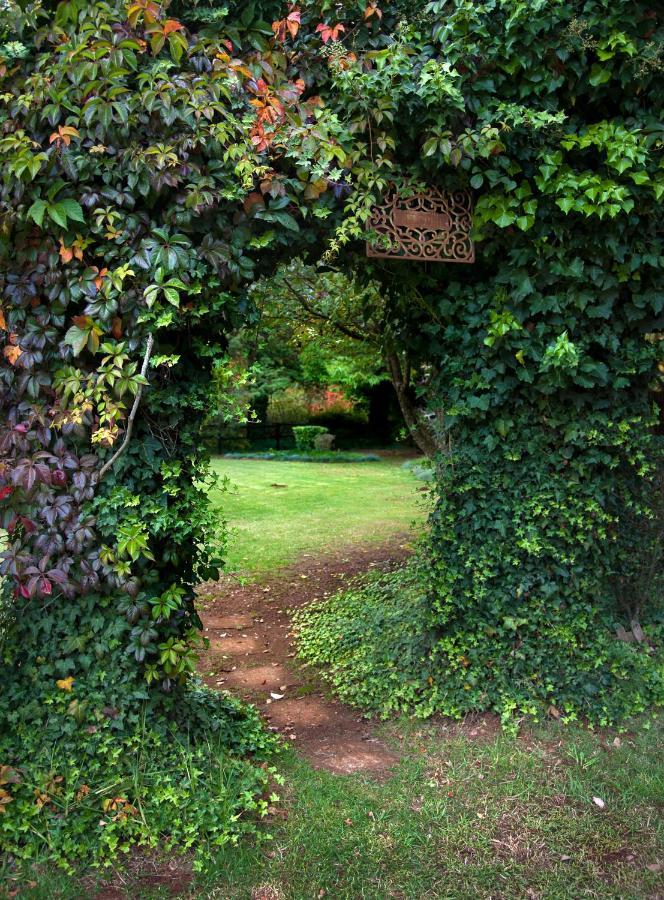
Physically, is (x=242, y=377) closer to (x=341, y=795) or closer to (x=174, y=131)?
(x=174, y=131)

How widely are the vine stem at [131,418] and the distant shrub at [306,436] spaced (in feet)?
61.2

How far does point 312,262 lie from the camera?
12.1 ft

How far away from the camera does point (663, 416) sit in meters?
4.99

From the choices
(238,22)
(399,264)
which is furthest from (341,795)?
(238,22)

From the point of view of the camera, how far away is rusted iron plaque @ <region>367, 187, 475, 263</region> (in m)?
3.40

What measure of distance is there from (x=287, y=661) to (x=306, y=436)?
16948mm

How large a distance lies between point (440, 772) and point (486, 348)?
2261 millimetres

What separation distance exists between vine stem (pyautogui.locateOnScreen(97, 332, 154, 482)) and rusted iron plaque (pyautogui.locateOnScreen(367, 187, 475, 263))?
1.24m

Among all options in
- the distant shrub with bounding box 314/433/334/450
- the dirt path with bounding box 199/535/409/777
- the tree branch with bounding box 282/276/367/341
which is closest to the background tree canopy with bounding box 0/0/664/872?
the dirt path with bounding box 199/535/409/777

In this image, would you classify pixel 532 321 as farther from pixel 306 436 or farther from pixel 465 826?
pixel 306 436

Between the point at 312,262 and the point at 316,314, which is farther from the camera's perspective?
the point at 316,314

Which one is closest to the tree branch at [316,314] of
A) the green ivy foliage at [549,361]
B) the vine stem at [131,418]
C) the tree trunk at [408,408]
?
the tree trunk at [408,408]

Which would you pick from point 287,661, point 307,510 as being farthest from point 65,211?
point 307,510

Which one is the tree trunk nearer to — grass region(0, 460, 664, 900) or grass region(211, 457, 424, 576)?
grass region(211, 457, 424, 576)
